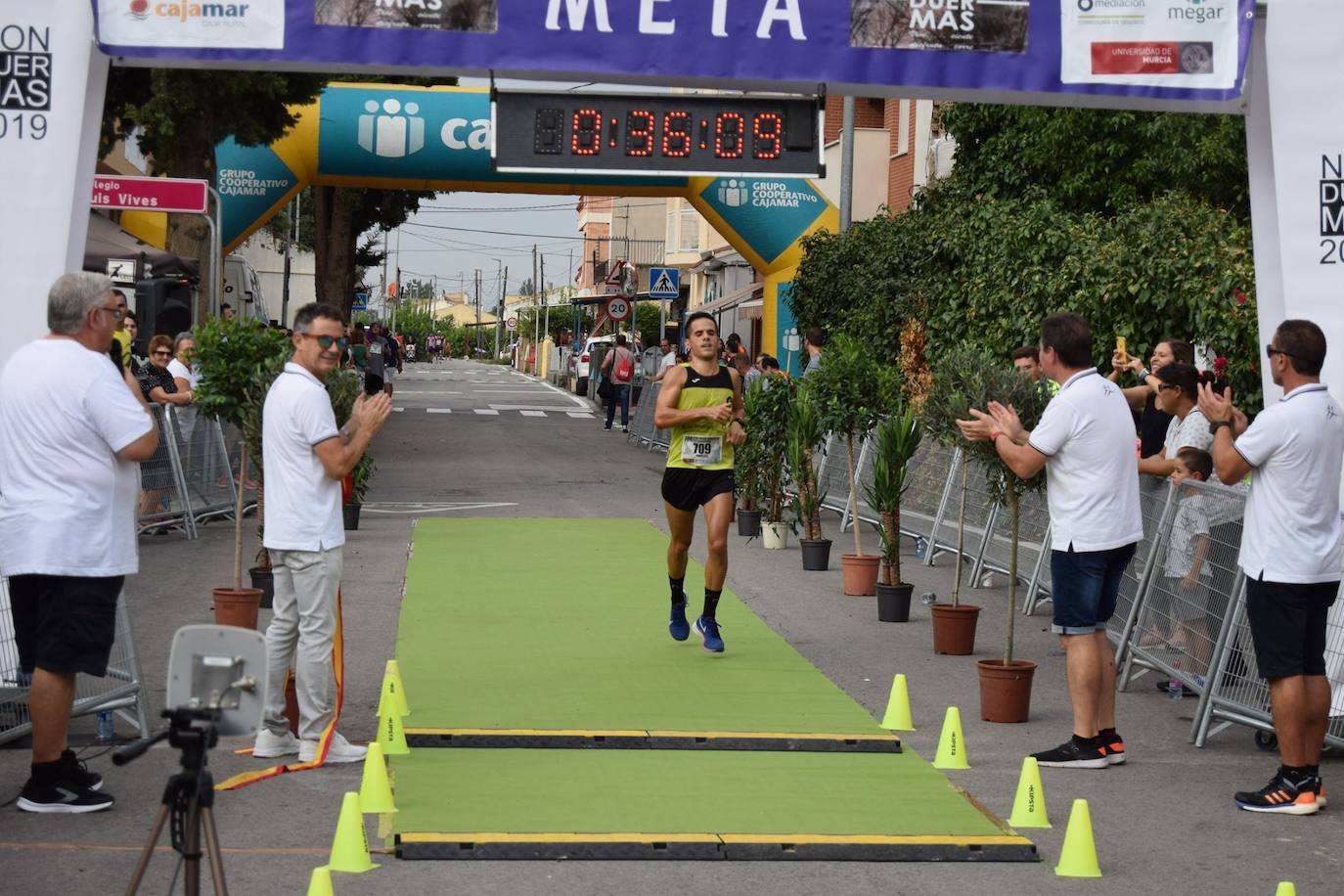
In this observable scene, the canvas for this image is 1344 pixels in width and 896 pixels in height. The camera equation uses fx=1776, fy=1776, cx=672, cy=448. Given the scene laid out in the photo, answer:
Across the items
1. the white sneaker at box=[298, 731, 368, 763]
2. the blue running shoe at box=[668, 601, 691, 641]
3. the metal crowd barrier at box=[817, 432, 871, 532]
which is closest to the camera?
the white sneaker at box=[298, 731, 368, 763]

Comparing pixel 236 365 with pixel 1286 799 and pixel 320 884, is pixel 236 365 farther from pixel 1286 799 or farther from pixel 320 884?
→ pixel 1286 799

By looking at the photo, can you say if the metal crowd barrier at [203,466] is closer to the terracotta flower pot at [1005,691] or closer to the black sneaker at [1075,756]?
the terracotta flower pot at [1005,691]


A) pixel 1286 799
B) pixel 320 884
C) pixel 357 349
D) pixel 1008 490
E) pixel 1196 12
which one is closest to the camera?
pixel 320 884

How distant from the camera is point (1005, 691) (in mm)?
9195

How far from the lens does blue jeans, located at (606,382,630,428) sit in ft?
116

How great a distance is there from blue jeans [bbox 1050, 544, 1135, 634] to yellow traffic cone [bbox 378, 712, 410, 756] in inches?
118

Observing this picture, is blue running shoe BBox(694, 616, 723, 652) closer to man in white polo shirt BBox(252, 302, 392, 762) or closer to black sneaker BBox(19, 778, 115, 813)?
man in white polo shirt BBox(252, 302, 392, 762)

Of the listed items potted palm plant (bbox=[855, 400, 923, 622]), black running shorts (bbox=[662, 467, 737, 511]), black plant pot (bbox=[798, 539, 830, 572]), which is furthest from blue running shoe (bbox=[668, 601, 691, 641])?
black plant pot (bbox=[798, 539, 830, 572])

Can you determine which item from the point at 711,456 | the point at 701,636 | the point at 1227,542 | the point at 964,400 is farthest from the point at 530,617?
the point at 1227,542

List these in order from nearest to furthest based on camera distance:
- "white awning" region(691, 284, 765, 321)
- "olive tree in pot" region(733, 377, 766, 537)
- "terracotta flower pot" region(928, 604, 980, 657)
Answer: "terracotta flower pot" region(928, 604, 980, 657) → "olive tree in pot" region(733, 377, 766, 537) → "white awning" region(691, 284, 765, 321)

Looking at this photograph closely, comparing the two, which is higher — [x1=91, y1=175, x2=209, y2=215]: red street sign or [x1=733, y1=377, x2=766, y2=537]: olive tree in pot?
[x1=91, y1=175, x2=209, y2=215]: red street sign

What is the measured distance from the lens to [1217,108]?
9.65 metres

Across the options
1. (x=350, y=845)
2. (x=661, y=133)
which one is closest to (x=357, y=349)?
(x=661, y=133)

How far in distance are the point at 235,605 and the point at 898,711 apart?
3.86m
